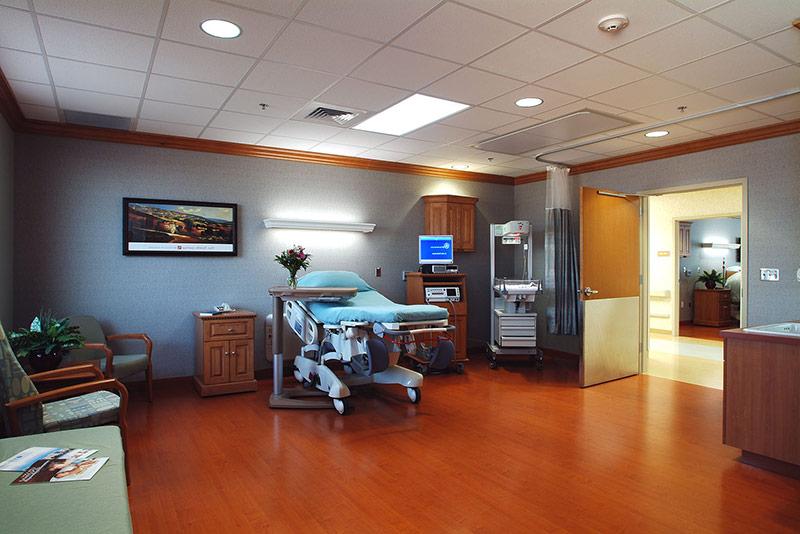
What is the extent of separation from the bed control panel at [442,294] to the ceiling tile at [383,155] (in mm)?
1673

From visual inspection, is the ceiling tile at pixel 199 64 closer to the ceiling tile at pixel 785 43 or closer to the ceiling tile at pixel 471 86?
the ceiling tile at pixel 471 86

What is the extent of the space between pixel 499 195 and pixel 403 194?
167 cm

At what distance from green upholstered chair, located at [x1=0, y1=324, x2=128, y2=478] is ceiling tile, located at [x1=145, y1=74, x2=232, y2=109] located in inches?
78.6

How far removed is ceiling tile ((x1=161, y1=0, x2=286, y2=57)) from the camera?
257 cm

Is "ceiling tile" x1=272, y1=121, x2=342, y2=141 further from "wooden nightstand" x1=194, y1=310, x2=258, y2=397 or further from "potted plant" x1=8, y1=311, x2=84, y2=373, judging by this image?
"potted plant" x1=8, y1=311, x2=84, y2=373

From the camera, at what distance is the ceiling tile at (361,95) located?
146 inches

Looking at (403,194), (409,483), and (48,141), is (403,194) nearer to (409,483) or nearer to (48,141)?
(48,141)

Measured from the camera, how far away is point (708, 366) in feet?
20.9

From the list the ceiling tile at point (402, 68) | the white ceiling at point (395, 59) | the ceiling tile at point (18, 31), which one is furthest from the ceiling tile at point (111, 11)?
the ceiling tile at point (402, 68)

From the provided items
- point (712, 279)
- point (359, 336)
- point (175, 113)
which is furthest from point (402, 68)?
point (712, 279)

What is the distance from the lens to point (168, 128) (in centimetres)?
484

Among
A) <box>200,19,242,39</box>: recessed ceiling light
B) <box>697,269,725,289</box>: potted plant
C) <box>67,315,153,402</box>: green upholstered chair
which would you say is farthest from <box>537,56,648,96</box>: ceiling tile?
<box>697,269,725,289</box>: potted plant

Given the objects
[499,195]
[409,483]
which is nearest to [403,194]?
[499,195]

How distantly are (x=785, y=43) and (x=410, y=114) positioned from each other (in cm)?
269
